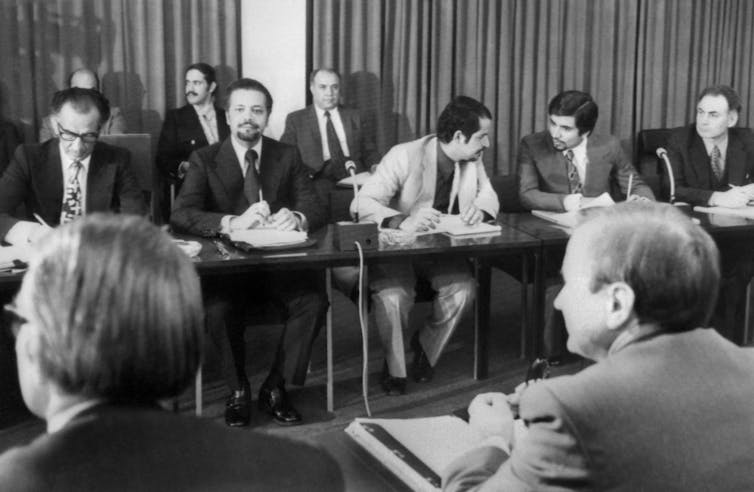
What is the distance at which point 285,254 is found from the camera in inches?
116

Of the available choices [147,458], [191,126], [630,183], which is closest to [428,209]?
[630,183]

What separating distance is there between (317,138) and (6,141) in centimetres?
177

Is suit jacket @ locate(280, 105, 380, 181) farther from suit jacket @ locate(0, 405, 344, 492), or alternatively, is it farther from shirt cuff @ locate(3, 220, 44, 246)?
suit jacket @ locate(0, 405, 344, 492)

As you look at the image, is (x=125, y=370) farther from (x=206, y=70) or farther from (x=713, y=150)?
(x=206, y=70)

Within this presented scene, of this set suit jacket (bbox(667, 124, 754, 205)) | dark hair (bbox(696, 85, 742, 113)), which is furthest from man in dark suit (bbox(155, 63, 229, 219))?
dark hair (bbox(696, 85, 742, 113))

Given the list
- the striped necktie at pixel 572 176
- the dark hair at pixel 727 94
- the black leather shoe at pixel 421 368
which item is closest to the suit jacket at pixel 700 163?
the dark hair at pixel 727 94

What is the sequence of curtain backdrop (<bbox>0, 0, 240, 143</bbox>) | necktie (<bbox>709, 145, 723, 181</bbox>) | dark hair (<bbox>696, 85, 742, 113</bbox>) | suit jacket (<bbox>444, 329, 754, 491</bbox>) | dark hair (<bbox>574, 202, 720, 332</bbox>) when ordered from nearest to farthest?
suit jacket (<bbox>444, 329, 754, 491</bbox>) < dark hair (<bbox>574, 202, 720, 332</bbox>) < dark hair (<bbox>696, 85, 742, 113</bbox>) < necktie (<bbox>709, 145, 723, 181</bbox>) < curtain backdrop (<bbox>0, 0, 240, 143</bbox>)

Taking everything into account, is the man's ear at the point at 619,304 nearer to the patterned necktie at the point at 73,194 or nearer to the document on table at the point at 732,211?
the patterned necktie at the point at 73,194

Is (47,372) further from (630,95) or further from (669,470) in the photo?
(630,95)

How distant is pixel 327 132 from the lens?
18.3ft

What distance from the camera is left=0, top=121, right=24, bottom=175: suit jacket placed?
196 inches

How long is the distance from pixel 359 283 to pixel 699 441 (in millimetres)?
2207

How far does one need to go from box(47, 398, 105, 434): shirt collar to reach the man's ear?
27.9 inches

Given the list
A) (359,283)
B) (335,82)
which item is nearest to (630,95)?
(335,82)
